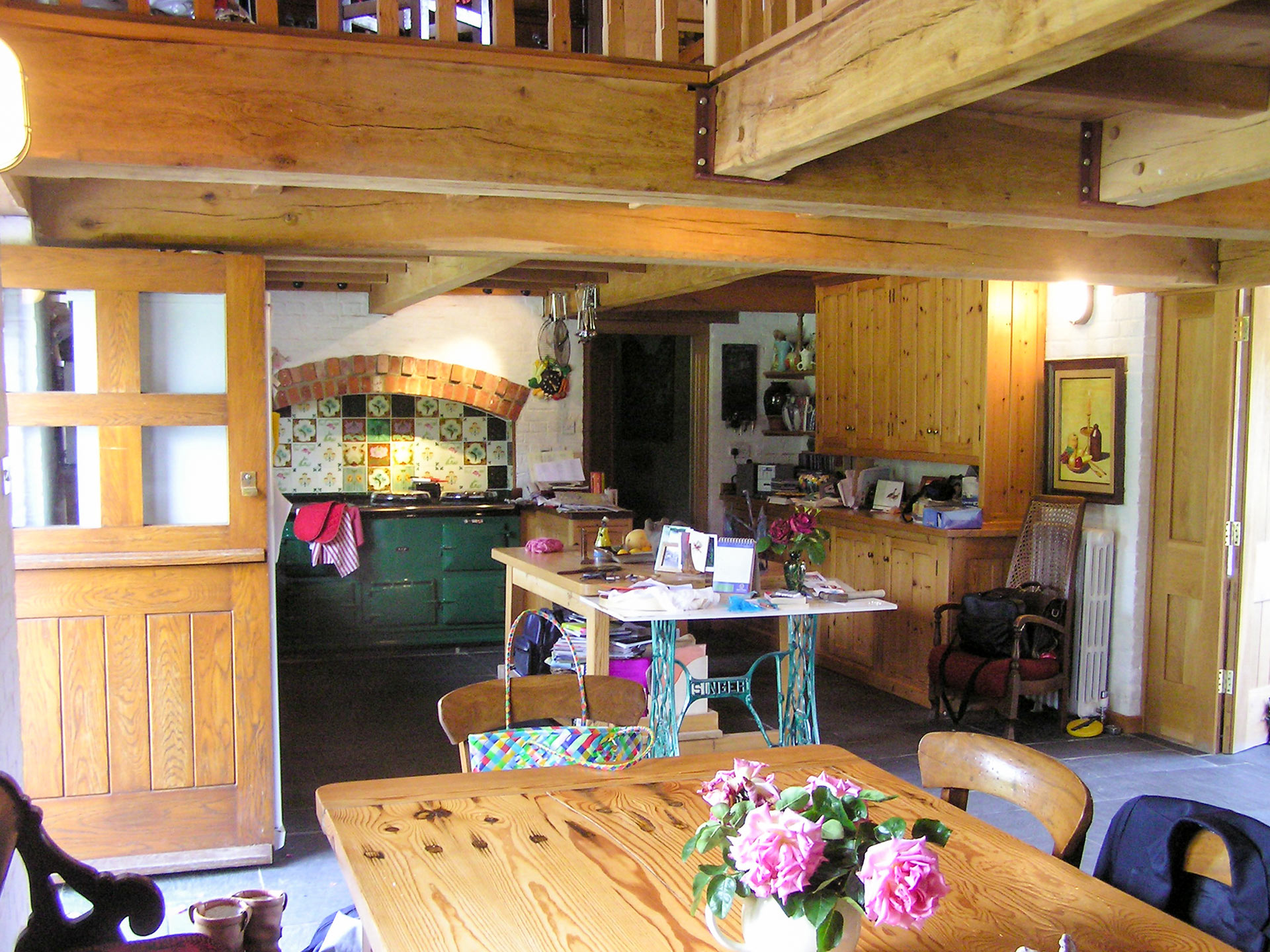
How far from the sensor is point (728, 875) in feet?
5.11

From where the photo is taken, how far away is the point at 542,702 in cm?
289

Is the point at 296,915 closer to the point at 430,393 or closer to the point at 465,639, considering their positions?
the point at 465,639

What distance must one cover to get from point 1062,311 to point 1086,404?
545mm

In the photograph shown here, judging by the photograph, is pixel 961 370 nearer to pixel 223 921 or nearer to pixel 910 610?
pixel 910 610

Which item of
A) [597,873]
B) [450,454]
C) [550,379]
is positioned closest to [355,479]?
[450,454]

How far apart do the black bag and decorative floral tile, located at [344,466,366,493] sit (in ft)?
14.4

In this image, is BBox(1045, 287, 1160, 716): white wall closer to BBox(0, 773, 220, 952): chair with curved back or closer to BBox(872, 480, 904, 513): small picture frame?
BBox(872, 480, 904, 513): small picture frame


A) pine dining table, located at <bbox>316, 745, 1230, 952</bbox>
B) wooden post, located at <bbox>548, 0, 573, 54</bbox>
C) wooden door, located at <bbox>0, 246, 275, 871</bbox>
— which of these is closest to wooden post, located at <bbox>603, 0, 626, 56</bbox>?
wooden post, located at <bbox>548, 0, 573, 54</bbox>

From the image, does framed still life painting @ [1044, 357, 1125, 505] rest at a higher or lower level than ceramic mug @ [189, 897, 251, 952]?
higher

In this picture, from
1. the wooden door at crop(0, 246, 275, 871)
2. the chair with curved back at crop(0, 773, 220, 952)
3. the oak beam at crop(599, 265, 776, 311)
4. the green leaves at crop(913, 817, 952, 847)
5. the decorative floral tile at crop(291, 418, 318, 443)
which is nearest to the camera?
the green leaves at crop(913, 817, 952, 847)

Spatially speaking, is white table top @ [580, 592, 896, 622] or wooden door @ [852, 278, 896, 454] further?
wooden door @ [852, 278, 896, 454]

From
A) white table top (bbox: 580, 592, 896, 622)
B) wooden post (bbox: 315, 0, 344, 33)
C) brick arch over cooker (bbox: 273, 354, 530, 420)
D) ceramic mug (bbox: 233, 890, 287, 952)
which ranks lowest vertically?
ceramic mug (bbox: 233, 890, 287, 952)

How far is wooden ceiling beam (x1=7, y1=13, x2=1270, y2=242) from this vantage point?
270 cm

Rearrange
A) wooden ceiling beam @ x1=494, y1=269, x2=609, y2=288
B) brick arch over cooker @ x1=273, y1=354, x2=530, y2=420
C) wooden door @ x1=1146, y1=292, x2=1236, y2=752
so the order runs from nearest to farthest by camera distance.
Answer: wooden door @ x1=1146, y1=292, x2=1236, y2=752 → wooden ceiling beam @ x1=494, y1=269, x2=609, y2=288 → brick arch over cooker @ x1=273, y1=354, x2=530, y2=420
